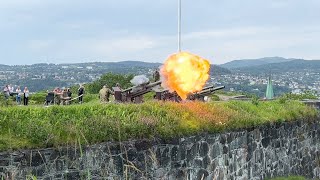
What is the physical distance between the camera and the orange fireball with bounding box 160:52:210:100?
19.0m

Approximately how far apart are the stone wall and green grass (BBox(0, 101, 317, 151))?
0.22 meters

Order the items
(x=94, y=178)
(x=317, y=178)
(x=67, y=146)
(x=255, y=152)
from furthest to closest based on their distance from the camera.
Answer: (x=317, y=178)
(x=255, y=152)
(x=94, y=178)
(x=67, y=146)

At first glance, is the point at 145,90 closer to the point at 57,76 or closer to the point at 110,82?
the point at 110,82

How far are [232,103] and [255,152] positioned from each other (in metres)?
1.94

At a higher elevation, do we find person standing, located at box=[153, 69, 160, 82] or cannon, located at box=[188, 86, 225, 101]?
person standing, located at box=[153, 69, 160, 82]

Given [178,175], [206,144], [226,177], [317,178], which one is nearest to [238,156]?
[226,177]

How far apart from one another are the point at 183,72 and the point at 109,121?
648cm

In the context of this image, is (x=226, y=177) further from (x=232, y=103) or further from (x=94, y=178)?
(x=94, y=178)

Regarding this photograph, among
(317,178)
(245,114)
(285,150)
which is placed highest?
(245,114)

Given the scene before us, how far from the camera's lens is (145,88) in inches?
770

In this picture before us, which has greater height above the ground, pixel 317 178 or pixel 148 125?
pixel 148 125

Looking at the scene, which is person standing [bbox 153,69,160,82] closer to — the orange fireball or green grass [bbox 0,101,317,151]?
the orange fireball

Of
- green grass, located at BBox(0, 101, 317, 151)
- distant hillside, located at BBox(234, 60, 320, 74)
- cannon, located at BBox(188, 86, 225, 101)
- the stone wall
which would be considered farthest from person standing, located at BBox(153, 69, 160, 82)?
distant hillside, located at BBox(234, 60, 320, 74)

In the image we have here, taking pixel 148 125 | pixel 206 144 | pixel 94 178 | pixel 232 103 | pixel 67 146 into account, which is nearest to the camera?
pixel 67 146
